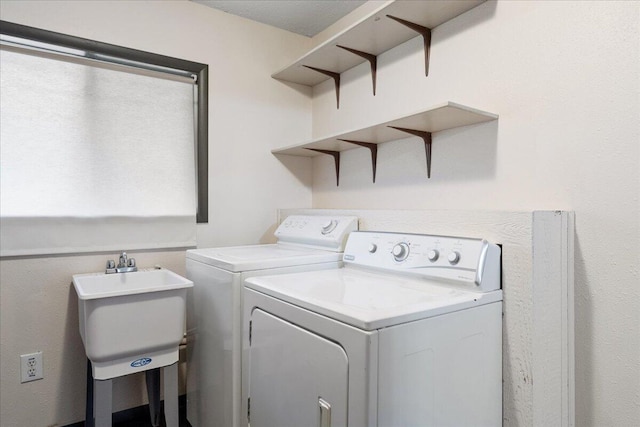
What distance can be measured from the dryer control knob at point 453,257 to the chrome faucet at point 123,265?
1533 mm

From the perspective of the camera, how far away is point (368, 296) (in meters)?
1.16

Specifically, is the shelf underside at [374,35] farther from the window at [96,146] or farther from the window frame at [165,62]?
the window at [96,146]

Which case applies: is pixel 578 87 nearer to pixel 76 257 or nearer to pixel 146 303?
pixel 146 303

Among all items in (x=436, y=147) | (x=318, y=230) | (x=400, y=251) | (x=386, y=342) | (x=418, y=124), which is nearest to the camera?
(x=386, y=342)

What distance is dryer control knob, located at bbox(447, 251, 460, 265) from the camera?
4.25 feet

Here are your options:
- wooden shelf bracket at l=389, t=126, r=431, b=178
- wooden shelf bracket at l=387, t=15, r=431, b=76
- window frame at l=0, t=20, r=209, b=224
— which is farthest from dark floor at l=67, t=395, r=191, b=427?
wooden shelf bracket at l=387, t=15, r=431, b=76

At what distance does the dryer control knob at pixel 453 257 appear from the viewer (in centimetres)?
130

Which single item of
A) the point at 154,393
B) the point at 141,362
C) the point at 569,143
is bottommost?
the point at 154,393

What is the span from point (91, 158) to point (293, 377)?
1.51 metres

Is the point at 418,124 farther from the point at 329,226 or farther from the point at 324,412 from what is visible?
the point at 324,412

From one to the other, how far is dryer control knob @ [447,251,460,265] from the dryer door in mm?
552

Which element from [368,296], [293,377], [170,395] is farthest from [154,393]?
[368,296]

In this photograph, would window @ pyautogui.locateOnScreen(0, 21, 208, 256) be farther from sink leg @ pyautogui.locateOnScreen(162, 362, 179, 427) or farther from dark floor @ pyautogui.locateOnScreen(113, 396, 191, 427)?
dark floor @ pyautogui.locateOnScreen(113, 396, 191, 427)

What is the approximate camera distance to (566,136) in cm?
129
